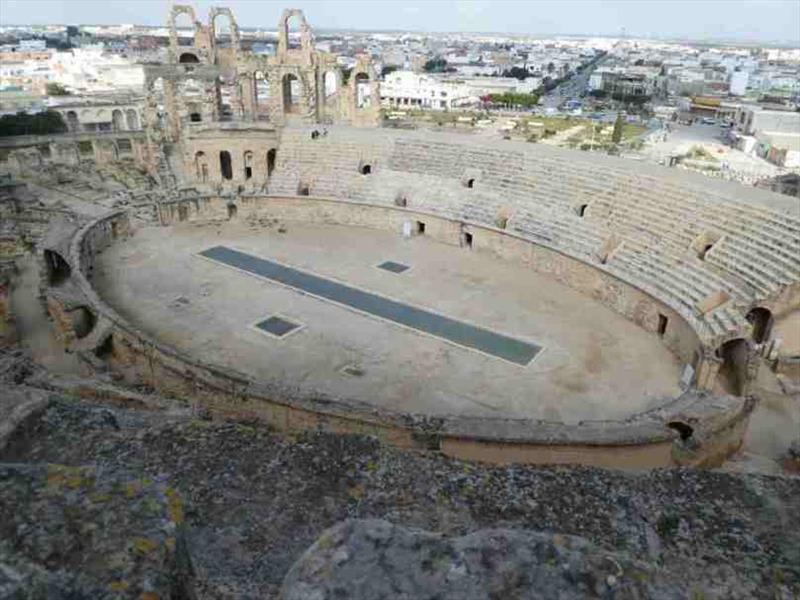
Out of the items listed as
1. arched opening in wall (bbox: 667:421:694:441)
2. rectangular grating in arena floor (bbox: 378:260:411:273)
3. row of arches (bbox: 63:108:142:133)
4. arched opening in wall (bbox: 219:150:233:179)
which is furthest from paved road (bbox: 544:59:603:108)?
arched opening in wall (bbox: 667:421:694:441)

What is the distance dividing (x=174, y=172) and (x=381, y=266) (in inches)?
523

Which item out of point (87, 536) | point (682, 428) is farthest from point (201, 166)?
point (87, 536)

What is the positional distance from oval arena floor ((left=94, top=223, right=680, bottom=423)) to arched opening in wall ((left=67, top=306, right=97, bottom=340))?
41.7 inches

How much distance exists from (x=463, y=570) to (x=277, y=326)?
14.0 meters

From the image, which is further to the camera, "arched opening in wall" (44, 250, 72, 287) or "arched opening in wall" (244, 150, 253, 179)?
"arched opening in wall" (244, 150, 253, 179)

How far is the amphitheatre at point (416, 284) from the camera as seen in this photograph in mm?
11891

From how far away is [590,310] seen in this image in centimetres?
1769

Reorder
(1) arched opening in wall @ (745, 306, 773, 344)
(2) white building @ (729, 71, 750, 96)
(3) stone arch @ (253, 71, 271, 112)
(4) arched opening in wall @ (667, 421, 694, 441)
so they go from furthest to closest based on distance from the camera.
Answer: (2) white building @ (729, 71, 750, 96)
(3) stone arch @ (253, 71, 271, 112)
(1) arched opening in wall @ (745, 306, 773, 344)
(4) arched opening in wall @ (667, 421, 694, 441)

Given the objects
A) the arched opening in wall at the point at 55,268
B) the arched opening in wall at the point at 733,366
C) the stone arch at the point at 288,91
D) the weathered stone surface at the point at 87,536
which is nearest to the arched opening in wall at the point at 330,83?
the stone arch at the point at 288,91

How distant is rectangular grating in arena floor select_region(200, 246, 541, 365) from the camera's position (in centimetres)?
1538

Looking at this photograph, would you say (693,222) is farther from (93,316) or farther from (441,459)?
(93,316)

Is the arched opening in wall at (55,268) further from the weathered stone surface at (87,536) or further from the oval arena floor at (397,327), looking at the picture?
the weathered stone surface at (87,536)

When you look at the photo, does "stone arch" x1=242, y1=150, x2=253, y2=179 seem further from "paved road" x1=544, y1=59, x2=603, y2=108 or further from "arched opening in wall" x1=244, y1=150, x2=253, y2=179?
"paved road" x1=544, y1=59, x2=603, y2=108

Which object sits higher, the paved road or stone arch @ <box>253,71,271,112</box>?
stone arch @ <box>253,71,271,112</box>
